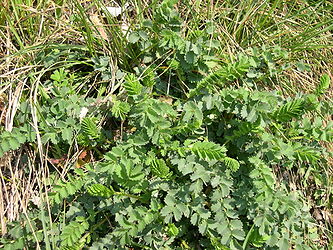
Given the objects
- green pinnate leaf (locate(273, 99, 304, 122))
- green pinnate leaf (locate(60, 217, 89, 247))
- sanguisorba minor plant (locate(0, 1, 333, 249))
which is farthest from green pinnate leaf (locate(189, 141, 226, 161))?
green pinnate leaf (locate(60, 217, 89, 247))

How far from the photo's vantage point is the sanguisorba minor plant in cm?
192

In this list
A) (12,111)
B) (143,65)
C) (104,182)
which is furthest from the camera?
(143,65)

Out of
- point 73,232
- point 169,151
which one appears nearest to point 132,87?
point 169,151

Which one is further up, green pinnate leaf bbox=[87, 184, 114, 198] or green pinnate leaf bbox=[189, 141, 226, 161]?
green pinnate leaf bbox=[189, 141, 226, 161]

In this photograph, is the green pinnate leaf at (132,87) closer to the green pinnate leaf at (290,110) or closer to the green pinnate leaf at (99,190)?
the green pinnate leaf at (99,190)

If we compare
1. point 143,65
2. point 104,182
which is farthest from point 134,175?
point 143,65

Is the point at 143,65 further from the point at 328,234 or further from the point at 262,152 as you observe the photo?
the point at 328,234

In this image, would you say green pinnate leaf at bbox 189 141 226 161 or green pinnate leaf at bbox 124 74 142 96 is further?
green pinnate leaf at bbox 124 74 142 96

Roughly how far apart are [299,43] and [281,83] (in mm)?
244

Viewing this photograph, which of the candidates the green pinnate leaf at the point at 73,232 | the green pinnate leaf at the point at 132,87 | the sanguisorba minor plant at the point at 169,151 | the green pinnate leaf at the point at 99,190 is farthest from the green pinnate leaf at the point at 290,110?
the green pinnate leaf at the point at 73,232

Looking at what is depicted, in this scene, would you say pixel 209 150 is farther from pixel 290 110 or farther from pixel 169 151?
pixel 290 110

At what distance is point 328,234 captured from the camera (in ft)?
7.97

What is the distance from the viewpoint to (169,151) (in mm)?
2072

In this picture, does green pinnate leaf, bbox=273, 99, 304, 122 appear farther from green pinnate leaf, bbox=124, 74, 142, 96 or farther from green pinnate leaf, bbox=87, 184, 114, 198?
green pinnate leaf, bbox=87, 184, 114, 198
